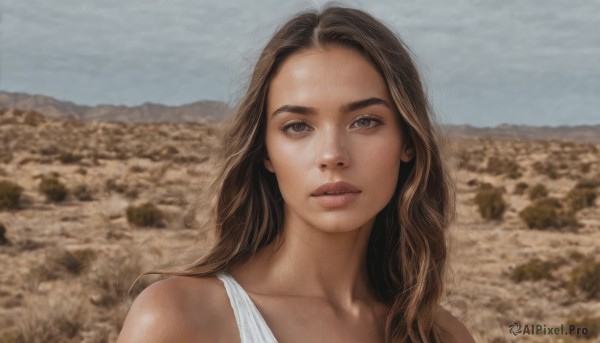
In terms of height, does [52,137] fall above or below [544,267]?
above

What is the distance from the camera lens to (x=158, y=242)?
47.3 feet

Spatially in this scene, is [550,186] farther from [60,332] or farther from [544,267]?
[60,332]

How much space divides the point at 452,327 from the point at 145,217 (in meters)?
13.6

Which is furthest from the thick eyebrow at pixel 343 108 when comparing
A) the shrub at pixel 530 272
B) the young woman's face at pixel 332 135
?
the shrub at pixel 530 272

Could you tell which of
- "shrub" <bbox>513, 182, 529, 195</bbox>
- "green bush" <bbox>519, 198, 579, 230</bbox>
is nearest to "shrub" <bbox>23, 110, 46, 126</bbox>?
"shrub" <bbox>513, 182, 529, 195</bbox>

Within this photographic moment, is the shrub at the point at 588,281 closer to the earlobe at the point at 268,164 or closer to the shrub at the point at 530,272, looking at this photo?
the shrub at the point at 530,272

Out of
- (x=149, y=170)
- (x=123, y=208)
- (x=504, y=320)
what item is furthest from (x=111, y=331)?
(x=149, y=170)

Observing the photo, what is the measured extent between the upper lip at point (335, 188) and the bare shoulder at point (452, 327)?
0.79m

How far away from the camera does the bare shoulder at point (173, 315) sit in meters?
2.28

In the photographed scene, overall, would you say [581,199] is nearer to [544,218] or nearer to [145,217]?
[544,218]

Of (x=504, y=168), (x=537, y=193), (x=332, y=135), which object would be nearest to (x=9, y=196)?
(x=537, y=193)

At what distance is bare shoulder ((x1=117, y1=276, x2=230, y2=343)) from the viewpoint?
7.49ft

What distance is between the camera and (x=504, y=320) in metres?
10.2

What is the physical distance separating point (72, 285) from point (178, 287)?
8.59m
